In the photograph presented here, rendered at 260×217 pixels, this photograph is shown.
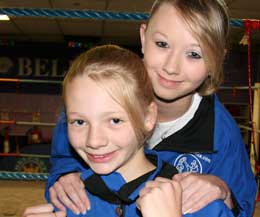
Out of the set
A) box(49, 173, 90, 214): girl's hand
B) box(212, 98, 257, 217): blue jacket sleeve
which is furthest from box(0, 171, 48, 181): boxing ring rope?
box(212, 98, 257, 217): blue jacket sleeve

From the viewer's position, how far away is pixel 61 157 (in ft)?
3.33

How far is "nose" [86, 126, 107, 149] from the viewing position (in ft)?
2.26

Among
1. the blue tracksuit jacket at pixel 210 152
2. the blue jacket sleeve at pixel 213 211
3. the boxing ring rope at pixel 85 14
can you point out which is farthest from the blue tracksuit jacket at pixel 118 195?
the boxing ring rope at pixel 85 14

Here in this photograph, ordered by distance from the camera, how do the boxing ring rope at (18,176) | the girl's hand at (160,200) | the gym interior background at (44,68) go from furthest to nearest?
1. the gym interior background at (44,68)
2. the boxing ring rope at (18,176)
3. the girl's hand at (160,200)

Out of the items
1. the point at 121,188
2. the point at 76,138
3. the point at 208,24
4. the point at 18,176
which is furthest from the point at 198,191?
the point at 18,176

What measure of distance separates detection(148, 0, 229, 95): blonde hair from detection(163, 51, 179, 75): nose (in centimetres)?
6

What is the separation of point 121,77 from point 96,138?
122 mm

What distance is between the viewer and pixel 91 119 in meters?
0.70

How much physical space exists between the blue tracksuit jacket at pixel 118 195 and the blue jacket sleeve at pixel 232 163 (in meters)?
0.17

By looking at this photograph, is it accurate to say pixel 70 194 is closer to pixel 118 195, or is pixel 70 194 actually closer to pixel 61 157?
pixel 118 195

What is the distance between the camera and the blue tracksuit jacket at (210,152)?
917 mm

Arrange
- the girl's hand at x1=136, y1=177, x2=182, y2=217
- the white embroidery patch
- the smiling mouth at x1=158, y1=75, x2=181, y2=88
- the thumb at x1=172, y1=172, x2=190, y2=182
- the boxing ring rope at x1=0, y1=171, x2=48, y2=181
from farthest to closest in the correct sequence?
1. the boxing ring rope at x1=0, y1=171, x2=48, y2=181
2. the white embroidery patch
3. the smiling mouth at x1=158, y1=75, x2=181, y2=88
4. the thumb at x1=172, y1=172, x2=190, y2=182
5. the girl's hand at x1=136, y1=177, x2=182, y2=217

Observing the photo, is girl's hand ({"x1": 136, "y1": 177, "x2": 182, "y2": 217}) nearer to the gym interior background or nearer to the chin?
the chin

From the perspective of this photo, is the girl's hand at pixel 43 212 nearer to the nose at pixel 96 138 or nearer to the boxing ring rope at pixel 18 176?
the nose at pixel 96 138
